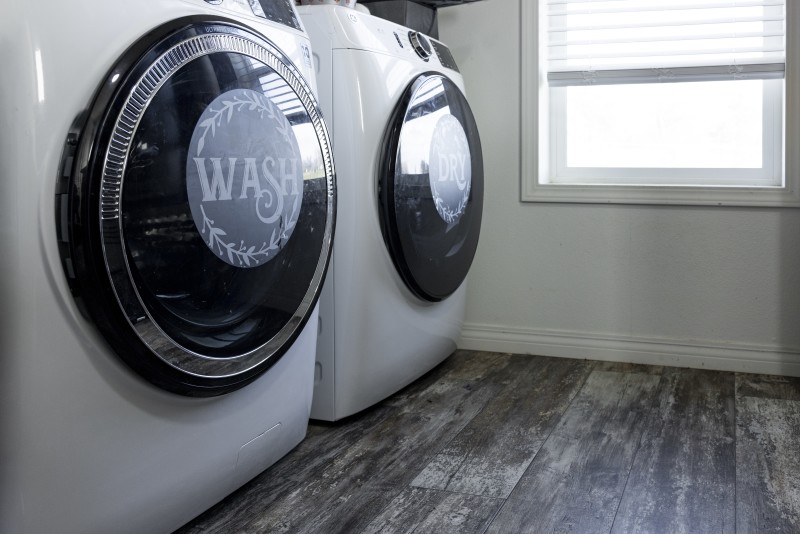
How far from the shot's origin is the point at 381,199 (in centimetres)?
182

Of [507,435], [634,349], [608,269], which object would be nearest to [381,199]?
[507,435]

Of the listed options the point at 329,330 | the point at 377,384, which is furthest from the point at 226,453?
the point at 377,384

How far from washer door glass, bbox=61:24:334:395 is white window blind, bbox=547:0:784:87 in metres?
1.25

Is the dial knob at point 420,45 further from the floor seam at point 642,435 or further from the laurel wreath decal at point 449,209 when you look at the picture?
the floor seam at point 642,435

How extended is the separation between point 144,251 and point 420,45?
3.84ft

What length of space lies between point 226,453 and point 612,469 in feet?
2.44

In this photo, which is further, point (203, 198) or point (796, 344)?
point (796, 344)

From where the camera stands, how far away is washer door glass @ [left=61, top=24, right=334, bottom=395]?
3.50ft

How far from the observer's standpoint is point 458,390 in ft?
7.07

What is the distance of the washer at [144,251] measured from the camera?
39.6 inches

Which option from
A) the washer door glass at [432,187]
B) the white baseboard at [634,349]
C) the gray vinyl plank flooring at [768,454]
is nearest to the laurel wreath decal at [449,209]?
the washer door glass at [432,187]

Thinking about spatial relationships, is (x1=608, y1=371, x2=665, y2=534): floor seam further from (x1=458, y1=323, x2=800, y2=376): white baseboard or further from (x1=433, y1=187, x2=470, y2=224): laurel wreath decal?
(x1=433, y1=187, x2=470, y2=224): laurel wreath decal

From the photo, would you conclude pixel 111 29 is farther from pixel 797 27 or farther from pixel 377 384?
pixel 797 27

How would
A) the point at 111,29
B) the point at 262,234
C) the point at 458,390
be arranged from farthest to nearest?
the point at 458,390 < the point at 262,234 < the point at 111,29
